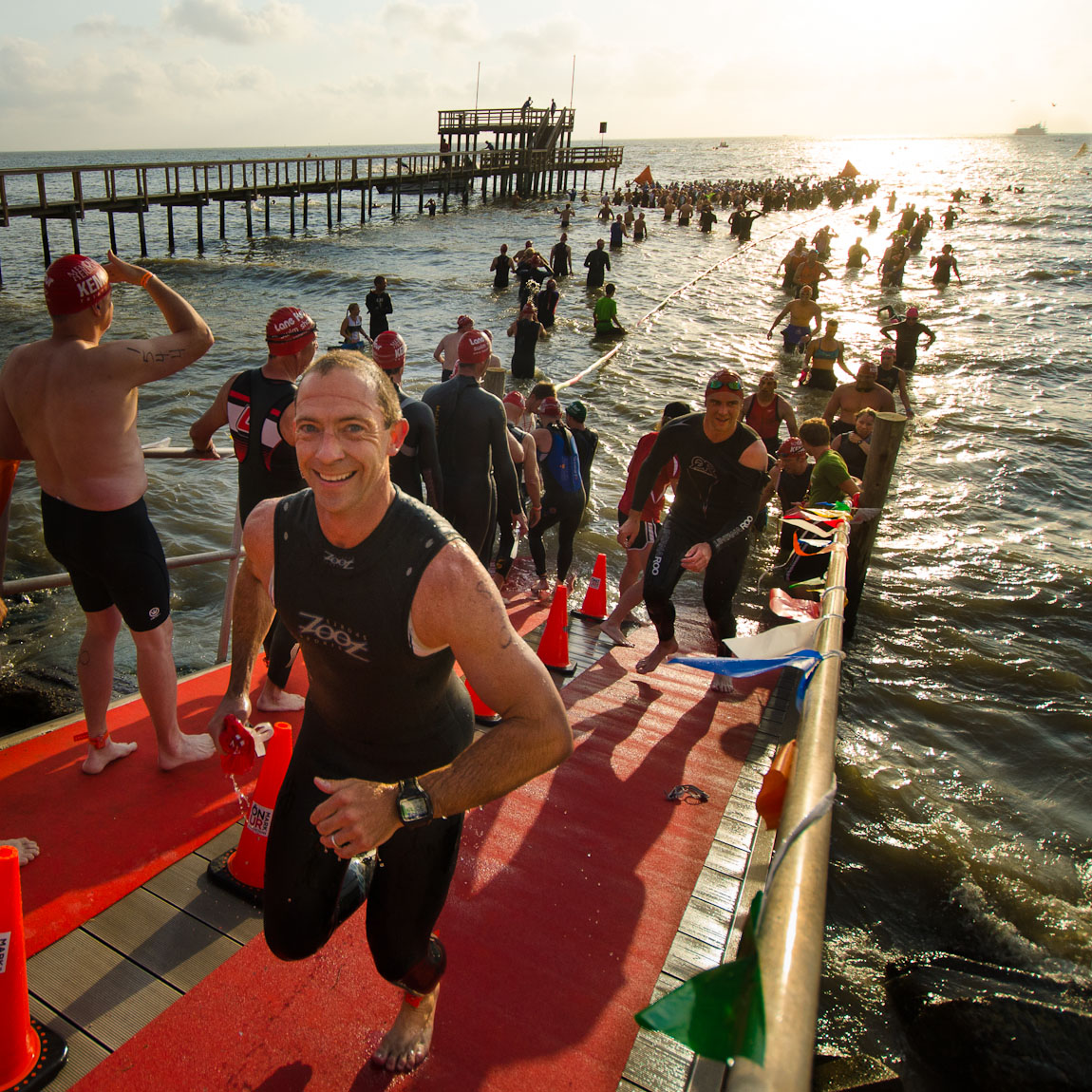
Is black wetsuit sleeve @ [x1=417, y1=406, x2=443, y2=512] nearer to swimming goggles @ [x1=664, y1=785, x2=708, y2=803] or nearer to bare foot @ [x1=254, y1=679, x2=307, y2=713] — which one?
bare foot @ [x1=254, y1=679, x2=307, y2=713]

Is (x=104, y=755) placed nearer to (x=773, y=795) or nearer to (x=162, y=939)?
(x=162, y=939)

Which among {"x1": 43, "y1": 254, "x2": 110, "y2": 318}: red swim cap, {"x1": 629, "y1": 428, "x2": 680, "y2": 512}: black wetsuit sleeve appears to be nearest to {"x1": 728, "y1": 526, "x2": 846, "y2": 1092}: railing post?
{"x1": 43, "y1": 254, "x2": 110, "y2": 318}: red swim cap

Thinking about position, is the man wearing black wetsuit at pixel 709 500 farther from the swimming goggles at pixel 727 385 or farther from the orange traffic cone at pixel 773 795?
the orange traffic cone at pixel 773 795

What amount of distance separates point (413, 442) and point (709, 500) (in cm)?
202

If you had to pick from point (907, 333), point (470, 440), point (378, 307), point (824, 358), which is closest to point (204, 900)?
point (470, 440)

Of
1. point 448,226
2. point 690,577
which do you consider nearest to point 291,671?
point 690,577

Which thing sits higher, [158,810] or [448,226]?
[448,226]

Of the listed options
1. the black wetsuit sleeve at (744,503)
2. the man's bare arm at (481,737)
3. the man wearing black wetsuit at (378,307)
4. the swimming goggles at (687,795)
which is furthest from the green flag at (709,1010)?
the man wearing black wetsuit at (378,307)

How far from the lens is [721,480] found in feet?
16.9

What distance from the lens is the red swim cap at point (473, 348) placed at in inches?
214

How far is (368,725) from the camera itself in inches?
86.4

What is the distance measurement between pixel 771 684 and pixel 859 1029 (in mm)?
2089

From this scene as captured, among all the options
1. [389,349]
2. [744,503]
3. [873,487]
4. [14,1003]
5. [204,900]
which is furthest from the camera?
[873,487]

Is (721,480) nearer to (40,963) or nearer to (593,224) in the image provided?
(40,963)
